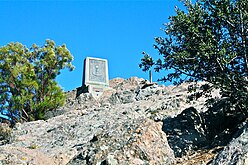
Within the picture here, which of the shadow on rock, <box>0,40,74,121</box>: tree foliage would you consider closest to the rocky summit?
the shadow on rock

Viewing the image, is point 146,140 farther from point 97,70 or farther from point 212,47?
point 97,70

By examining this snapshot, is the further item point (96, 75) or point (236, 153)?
point (96, 75)

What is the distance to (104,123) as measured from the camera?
766 inches

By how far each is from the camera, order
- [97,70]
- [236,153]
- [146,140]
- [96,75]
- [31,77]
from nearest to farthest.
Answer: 1. [236,153]
2. [146,140]
3. [31,77]
4. [96,75]
5. [97,70]

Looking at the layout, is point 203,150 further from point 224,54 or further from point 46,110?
point 46,110

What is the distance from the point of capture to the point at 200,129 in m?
13.1

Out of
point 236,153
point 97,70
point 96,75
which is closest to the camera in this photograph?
point 236,153

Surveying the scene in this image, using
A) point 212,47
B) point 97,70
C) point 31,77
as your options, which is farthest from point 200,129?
point 97,70

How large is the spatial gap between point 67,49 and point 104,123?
1693 centimetres

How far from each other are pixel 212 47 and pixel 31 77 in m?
23.3

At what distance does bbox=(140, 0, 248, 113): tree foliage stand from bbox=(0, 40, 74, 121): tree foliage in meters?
19.8

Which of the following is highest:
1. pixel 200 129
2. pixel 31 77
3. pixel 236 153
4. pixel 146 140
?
pixel 31 77

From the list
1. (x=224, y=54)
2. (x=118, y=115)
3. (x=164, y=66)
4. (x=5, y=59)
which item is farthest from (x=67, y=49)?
(x=224, y=54)

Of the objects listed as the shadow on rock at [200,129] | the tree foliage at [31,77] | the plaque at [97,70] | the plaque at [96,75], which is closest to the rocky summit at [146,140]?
the shadow on rock at [200,129]
